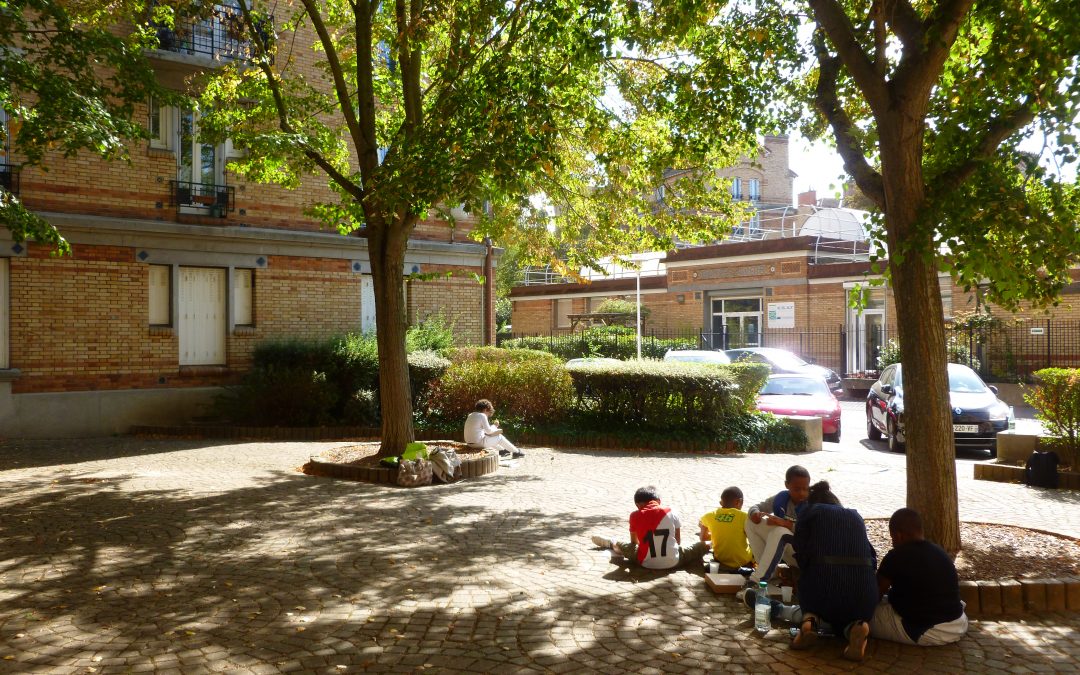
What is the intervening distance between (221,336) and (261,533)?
11619mm

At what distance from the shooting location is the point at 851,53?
6.93 meters

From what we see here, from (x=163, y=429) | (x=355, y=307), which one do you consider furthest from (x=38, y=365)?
(x=355, y=307)

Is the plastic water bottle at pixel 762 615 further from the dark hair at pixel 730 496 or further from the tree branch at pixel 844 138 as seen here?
the tree branch at pixel 844 138

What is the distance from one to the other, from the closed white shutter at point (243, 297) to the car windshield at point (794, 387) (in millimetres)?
11317

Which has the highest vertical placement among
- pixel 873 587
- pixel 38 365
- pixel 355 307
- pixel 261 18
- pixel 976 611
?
pixel 261 18

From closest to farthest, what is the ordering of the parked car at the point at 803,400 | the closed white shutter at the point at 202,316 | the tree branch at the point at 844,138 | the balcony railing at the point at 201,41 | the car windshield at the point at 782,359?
the tree branch at the point at 844,138 < the parked car at the point at 803,400 < the balcony railing at the point at 201,41 < the closed white shutter at the point at 202,316 < the car windshield at the point at 782,359

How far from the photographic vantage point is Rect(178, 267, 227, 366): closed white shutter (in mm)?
17781

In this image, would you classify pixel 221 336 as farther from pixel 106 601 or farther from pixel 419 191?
pixel 106 601

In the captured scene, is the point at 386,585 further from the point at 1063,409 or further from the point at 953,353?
the point at 953,353

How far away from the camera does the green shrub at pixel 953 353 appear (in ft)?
86.4

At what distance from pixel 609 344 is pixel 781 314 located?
6.78 m

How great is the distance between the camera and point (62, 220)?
52.2ft

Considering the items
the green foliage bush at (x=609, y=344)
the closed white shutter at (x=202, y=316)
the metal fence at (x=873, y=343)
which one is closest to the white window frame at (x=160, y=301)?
the closed white shutter at (x=202, y=316)

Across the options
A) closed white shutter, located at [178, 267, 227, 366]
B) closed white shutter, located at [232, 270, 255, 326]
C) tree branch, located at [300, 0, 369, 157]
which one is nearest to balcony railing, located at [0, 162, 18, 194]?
closed white shutter, located at [178, 267, 227, 366]
